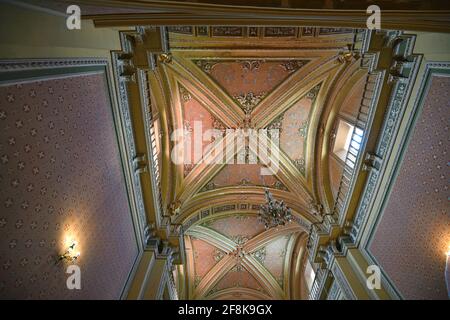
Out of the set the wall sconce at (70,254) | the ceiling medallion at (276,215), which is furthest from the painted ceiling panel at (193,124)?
the wall sconce at (70,254)

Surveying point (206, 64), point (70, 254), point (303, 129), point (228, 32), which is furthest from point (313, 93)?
point (70, 254)

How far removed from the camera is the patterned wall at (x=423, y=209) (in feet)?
16.2

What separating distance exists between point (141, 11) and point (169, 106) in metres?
5.55

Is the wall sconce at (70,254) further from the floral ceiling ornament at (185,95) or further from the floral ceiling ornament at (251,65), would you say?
the floral ceiling ornament at (251,65)

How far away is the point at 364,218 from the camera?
7.32 m

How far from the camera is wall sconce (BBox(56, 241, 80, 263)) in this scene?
409 cm

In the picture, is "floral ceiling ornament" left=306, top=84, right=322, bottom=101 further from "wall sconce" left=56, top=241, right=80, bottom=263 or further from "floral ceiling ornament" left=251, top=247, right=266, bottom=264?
"wall sconce" left=56, top=241, right=80, bottom=263

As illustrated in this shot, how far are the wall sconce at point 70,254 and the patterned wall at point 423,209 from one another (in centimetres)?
671

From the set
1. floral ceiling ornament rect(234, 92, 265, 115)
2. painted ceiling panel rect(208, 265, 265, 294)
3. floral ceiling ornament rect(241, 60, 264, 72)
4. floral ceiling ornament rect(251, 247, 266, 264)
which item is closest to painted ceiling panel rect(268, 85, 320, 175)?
floral ceiling ornament rect(234, 92, 265, 115)

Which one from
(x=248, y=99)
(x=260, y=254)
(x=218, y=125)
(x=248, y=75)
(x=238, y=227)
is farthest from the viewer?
(x=260, y=254)

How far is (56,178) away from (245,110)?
755 cm

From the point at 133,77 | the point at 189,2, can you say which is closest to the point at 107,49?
the point at 133,77

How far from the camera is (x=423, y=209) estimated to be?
5.42m

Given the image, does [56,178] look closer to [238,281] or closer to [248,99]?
[248,99]
